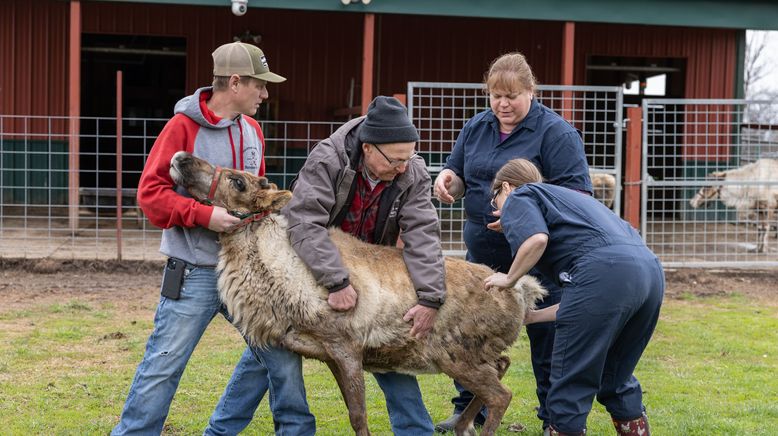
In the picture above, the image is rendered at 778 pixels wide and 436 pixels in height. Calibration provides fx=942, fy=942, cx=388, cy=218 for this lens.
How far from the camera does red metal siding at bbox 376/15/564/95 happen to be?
54.8ft

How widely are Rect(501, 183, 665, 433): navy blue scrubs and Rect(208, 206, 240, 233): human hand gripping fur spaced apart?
1.27m

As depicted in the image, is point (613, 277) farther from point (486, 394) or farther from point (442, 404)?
point (442, 404)

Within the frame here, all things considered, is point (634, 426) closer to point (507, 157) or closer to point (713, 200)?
point (507, 157)

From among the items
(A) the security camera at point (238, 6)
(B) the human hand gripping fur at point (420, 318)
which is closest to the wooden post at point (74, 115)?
(A) the security camera at point (238, 6)

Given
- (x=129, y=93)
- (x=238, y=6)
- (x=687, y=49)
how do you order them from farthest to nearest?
(x=129, y=93) → (x=687, y=49) → (x=238, y=6)

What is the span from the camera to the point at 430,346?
4.61m

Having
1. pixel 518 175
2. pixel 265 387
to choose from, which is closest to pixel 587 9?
pixel 518 175

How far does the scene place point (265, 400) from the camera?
20.7 ft

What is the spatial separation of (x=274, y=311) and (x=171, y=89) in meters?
15.4

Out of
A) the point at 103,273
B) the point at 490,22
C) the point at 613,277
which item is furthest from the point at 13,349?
the point at 490,22

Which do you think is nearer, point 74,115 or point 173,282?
point 173,282

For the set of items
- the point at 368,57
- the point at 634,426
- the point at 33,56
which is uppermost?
the point at 33,56

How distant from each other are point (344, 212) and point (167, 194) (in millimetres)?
900

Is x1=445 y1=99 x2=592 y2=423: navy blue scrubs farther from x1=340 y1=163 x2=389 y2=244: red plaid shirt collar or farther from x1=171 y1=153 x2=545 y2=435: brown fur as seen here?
x1=340 y1=163 x2=389 y2=244: red plaid shirt collar
